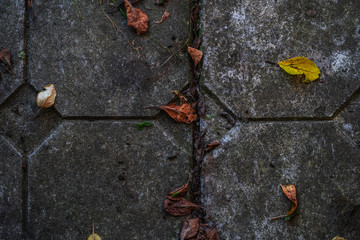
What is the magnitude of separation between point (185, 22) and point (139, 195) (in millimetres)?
1000

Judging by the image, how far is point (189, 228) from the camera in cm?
150

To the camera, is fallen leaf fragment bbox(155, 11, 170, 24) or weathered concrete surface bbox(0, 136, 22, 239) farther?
fallen leaf fragment bbox(155, 11, 170, 24)

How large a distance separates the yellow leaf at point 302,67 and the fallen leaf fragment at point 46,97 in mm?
1260

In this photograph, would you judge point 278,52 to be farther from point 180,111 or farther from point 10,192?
point 10,192

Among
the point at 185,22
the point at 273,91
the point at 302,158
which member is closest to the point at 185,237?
the point at 302,158

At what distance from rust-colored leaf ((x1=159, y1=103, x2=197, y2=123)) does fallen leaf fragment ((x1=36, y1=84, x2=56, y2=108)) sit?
0.59 metres

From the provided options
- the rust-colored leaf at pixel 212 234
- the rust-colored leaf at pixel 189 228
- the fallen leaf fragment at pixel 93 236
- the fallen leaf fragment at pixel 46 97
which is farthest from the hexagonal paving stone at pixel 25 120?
the rust-colored leaf at pixel 212 234

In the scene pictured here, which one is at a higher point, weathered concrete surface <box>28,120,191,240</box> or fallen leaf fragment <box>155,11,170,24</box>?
fallen leaf fragment <box>155,11,170,24</box>

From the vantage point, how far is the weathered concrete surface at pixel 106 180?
1.51m

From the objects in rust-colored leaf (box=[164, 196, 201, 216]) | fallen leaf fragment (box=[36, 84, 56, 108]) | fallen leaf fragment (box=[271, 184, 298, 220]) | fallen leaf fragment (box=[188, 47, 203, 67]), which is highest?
fallen leaf fragment (box=[188, 47, 203, 67])

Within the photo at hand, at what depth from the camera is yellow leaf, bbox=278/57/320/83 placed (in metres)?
1.55

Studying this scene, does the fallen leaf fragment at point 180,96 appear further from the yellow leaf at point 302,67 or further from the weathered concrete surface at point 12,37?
the weathered concrete surface at point 12,37

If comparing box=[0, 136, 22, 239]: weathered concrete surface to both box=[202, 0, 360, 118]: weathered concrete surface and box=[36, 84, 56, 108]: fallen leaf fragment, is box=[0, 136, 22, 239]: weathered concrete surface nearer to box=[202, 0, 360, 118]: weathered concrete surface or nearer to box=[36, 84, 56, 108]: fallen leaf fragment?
box=[36, 84, 56, 108]: fallen leaf fragment

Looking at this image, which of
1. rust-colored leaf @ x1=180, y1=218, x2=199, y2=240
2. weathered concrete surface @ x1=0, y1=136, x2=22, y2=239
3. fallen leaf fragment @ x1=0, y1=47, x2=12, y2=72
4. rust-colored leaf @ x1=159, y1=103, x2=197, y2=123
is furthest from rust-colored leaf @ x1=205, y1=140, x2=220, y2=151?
fallen leaf fragment @ x1=0, y1=47, x2=12, y2=72
